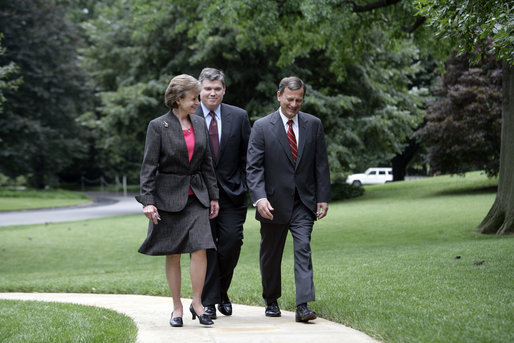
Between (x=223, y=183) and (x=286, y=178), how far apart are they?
64 cm

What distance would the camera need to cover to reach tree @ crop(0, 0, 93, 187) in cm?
4169

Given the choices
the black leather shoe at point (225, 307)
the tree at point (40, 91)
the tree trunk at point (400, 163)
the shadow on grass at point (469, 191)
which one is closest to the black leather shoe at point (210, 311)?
the black leather shoe at point (225, 307)

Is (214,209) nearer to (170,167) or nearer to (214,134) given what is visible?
(170,167)

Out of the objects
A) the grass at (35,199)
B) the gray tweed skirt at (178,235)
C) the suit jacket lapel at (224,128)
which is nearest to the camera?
the gray tweed skirt at (178,235)

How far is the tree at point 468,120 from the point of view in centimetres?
2666

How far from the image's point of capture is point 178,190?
18.5 ft

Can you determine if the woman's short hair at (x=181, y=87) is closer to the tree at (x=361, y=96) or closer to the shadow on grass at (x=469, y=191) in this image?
the tree at (x=361, y=96)

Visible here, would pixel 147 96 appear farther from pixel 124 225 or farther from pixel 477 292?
pixel 477 292

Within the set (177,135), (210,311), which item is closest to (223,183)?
(177,135)

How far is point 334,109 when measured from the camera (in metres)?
26.8

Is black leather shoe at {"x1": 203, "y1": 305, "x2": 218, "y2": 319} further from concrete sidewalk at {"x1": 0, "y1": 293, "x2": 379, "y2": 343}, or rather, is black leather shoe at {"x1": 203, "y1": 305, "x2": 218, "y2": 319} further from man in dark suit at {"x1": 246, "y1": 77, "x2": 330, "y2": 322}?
man in dark suit at {"x1": 246, "y1": 77, "x2": 330, "y2": 322}

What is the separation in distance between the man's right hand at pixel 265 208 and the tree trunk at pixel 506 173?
350 inches

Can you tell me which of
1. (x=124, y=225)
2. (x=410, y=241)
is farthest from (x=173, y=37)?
(x=410, y=241)

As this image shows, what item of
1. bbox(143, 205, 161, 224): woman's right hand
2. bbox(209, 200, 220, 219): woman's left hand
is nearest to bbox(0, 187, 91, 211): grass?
bbox(209, 200, 220, 219): woman's left hand
